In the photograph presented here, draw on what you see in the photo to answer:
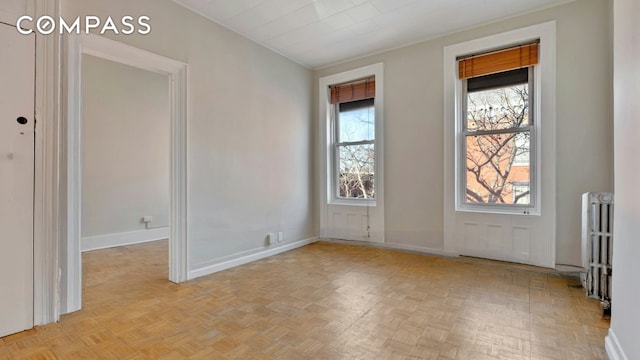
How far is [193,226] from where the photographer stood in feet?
10.6

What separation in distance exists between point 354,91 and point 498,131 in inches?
85.8

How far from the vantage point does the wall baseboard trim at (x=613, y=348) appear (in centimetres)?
160

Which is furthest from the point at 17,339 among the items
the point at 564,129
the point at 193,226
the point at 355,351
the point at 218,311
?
the point at 564,129

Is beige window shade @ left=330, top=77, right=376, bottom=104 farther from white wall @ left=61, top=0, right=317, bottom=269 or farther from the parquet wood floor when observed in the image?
the parquet wood floor

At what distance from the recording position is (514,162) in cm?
356

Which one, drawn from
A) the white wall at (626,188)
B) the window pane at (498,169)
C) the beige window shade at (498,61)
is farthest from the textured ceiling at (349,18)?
the white wall at (626,188)

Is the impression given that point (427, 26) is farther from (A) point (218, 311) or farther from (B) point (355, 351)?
(A) point (218, 311)

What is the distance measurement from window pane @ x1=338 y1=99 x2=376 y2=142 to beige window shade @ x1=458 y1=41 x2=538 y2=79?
1410 millimetres

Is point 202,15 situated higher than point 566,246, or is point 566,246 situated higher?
point 202,15

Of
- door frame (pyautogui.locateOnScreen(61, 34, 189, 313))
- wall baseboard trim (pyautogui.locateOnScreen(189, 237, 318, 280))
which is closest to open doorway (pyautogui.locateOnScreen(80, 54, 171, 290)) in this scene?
wall baseboard trim (pyautogui.locateOnScreen(189, 237, 318, 280))

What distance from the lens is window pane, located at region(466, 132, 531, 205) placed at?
11.5 ft

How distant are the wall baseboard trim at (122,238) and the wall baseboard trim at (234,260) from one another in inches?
96.4

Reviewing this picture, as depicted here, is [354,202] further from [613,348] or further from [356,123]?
[613,348]

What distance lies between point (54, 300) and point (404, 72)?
4557mm
